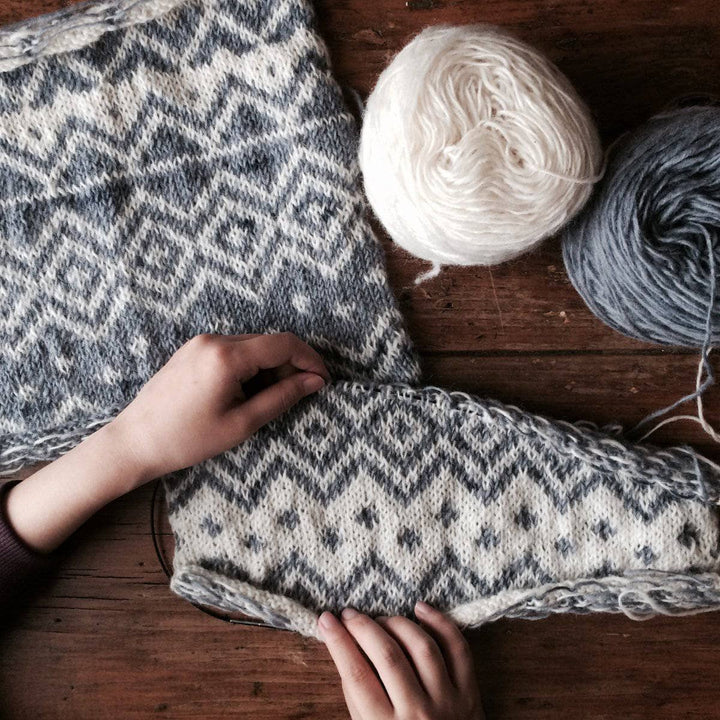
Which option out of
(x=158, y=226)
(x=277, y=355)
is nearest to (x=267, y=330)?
(x=277, y=355)

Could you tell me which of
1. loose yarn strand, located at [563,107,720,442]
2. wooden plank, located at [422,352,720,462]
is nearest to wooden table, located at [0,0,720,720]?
wooden plank, located at [422,352,720,462]

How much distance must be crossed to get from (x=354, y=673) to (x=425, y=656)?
79 millimetres

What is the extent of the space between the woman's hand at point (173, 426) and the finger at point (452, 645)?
280 mm

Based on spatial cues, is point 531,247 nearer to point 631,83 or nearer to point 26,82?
point 631,83

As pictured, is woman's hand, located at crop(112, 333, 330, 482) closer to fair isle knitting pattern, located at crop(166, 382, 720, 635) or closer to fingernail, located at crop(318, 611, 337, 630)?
fair isle knitting pattern, located at crop(166, 382, 720, 635)

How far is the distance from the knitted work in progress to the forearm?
5 cm

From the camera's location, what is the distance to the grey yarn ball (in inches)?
27.2

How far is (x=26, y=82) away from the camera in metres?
0.84

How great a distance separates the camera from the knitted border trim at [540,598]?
802mm

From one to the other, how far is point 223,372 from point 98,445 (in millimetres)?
162

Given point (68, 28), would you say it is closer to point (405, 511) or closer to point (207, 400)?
point (207, 400)

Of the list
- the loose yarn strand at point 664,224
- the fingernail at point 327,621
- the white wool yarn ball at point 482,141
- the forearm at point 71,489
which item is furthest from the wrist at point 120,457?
the loose yarn strand at point 664,224

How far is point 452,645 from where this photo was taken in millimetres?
814

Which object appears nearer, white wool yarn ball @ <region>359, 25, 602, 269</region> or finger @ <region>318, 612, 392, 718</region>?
white wool yarn ball @ <region>359, 25, 602, 269</region>
